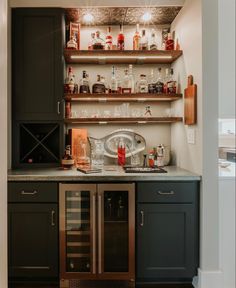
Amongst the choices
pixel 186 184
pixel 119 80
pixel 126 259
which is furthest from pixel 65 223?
pixel 119 80

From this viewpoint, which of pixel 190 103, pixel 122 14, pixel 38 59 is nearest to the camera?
pixel 190 103

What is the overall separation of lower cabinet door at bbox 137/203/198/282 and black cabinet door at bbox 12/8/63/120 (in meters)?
1.30

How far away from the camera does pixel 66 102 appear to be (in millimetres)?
3273

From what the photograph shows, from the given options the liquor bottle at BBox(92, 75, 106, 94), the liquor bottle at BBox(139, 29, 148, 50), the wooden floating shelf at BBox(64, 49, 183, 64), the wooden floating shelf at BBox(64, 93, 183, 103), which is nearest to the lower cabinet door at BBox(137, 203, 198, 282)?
the wooden floating shelf at BBox(64, 93, 183, 103)

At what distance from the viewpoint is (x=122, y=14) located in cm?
309

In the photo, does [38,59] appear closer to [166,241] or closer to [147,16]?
[147,16]

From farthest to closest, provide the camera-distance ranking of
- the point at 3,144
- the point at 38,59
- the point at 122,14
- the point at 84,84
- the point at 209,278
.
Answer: the point at 84,84 < the point at 122,14 < the point at 38,59 < the point at 209,278 < the point at 3,144

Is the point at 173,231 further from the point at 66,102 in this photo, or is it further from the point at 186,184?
the point at 66,102

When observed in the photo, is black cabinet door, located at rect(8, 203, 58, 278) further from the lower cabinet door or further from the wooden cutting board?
the wooden cutting board

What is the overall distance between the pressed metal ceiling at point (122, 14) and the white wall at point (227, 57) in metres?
0.45

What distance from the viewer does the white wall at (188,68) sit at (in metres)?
2.54

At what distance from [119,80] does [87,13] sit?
73cm

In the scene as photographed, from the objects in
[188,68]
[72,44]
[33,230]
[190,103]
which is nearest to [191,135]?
[190,103]

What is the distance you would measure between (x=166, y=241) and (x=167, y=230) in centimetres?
9
